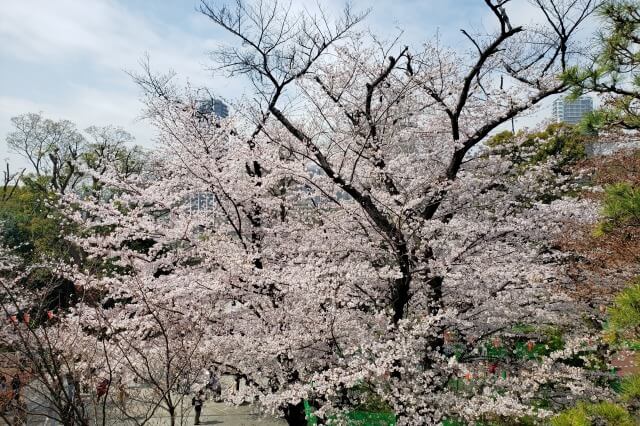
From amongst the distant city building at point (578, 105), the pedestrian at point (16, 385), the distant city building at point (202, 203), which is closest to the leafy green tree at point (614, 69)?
the distant city building at point (578, 105)

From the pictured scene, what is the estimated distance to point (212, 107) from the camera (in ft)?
36.6

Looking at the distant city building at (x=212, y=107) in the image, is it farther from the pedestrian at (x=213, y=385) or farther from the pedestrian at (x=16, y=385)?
the pedestrian at (x=16, y=385)

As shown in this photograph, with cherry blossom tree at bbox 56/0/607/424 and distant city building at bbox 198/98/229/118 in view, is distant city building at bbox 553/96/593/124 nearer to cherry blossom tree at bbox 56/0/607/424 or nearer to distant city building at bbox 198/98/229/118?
cherry blossom tree at bbox 56/0/607/424

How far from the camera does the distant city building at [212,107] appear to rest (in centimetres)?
1069

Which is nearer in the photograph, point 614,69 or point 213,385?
point 614,69

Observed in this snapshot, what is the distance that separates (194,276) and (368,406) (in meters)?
3.81

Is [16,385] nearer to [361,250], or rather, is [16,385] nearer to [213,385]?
[213,385]

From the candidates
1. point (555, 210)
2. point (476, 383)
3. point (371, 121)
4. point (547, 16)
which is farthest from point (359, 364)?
point (547, 16)

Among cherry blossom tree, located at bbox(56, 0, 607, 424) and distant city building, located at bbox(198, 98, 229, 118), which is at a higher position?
distant city building, located at bbox(198, 98, 229, 118)

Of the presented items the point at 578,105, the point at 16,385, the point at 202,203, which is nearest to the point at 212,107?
the point at 202,203

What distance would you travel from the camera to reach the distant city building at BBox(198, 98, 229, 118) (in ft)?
35.1

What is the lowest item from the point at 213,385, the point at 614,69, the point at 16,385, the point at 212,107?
the point at 213,385

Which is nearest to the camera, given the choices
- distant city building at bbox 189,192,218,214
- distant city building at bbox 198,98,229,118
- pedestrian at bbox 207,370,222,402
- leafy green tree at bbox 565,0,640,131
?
leafy green tree at bbox 565,0,640,131

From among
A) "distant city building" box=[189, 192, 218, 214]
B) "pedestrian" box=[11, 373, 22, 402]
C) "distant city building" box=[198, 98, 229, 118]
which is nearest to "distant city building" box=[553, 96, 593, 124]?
"distant city building" box=[189, 192, 218, 214]
